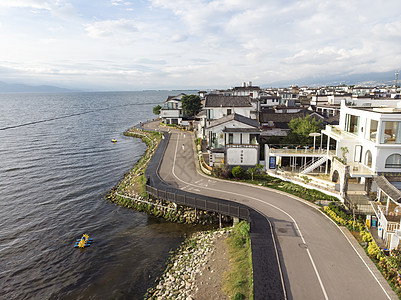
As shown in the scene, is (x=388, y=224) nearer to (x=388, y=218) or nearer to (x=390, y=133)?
(x=388, y=218)

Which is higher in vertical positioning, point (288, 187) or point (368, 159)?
point (368, 159)

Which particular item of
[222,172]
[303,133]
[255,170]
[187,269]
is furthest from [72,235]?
[303,133]

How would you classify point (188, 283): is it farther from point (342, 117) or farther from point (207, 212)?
point (342, 117)

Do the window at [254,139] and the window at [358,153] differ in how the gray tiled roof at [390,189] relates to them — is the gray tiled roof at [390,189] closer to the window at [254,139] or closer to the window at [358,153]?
the window at [358,153]

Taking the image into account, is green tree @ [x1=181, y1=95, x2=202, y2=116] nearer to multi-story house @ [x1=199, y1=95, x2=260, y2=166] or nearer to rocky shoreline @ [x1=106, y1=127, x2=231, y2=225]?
rocky shoreline @ [x1=106, y1=127, x2=231, y2=225]

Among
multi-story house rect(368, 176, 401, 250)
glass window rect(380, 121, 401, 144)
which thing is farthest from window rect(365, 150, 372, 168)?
multi-story house rect(368, 176, 401, 250)
